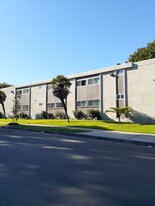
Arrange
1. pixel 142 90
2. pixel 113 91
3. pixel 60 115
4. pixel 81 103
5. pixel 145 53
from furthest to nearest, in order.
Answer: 1. pixel 145 53
2. pixel 60 115
3. pixel 81 103
4. pixel 113 91
5. pixel 142 90

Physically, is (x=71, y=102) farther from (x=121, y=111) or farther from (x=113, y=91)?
(x=121, y=111)

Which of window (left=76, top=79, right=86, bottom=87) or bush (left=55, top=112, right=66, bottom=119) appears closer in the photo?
window (left=76, top=79, right=86, bottom=87)

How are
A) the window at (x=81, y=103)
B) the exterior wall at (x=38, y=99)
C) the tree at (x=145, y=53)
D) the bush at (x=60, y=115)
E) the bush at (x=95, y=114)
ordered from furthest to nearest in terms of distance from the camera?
the tree at (x=145, y=53), the exterior wall at (x=38, y=99), the bush at (x=60, y=115), the window at (x=81, y=103), the bush at (x=95, y=114)

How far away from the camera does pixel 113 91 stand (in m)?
33.4

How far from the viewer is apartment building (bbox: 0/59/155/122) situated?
29719 millimetres

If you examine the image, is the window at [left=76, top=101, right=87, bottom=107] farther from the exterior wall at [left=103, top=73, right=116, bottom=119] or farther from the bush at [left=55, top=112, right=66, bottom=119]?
the exterior wall at [left=103, top=73, right=116, bottom=119]

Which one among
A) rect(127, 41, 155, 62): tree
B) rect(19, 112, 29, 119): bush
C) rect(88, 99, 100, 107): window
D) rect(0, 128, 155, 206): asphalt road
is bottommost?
rect(0, 128, 155, 206): asphalt road

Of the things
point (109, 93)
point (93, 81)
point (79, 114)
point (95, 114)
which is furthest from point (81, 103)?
point (109, 93)

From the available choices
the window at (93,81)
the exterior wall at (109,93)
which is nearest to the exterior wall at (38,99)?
the window at (93,81)

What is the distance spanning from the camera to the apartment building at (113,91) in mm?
29719

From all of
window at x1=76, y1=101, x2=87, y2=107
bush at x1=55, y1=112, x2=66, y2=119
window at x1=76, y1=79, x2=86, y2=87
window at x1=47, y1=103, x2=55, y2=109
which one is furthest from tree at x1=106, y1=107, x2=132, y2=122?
window at x1=47, y1=103, x2=55, y2=109

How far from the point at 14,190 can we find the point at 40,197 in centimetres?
69

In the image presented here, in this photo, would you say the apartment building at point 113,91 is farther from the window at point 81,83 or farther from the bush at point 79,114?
the bush at point 79,114

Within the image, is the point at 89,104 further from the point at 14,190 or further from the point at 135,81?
the point at 14,190
